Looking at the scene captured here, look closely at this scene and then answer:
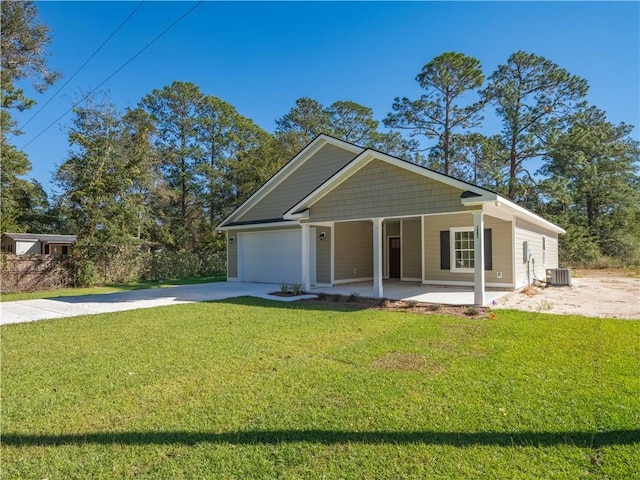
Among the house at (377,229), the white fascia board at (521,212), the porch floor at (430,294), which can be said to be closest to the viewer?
the white fascia board at (521,212)

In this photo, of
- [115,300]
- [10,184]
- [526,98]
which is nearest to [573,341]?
[115,300]

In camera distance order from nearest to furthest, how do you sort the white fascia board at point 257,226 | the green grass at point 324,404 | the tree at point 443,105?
1. the green grass at point 324,404
2. the white fascia board at point 257,226
3. the tree at point 443,105

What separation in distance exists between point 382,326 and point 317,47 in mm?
11016

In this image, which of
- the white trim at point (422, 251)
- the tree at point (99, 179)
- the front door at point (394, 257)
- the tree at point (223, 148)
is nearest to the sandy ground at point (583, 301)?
the white trim at point (422, 251)

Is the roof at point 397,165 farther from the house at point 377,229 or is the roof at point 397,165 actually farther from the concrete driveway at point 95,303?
the concrete driveway at point 95,303

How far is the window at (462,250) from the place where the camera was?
503 inches

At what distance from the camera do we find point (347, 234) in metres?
15.2

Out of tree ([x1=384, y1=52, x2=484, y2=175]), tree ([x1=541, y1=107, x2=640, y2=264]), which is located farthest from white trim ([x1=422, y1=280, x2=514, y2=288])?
tree ([x1=384, y1=52, x2=484, y2=175])

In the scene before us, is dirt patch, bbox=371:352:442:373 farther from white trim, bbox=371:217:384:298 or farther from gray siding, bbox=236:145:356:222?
gray siding, bbox=236:145:356:222

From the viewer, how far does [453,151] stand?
97.2ft

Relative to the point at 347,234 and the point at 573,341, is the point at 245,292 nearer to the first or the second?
the point at 347,234

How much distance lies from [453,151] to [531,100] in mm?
6352

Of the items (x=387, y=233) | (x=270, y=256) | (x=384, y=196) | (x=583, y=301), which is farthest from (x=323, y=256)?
(x=583, y=301)

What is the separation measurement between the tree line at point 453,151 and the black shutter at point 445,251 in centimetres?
1650
